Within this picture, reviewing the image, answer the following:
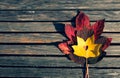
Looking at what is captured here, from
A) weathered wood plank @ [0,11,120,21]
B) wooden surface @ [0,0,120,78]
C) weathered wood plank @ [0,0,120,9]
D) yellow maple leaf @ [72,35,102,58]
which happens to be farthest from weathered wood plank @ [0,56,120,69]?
weathered wood plank @ [0,0,120,9]

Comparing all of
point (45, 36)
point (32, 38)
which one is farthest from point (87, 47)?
point (32, 38)

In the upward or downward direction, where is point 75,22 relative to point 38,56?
upward

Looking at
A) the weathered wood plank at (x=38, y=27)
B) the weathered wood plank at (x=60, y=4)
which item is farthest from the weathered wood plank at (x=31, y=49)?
the weathered wood plank at (x=60, y=4)

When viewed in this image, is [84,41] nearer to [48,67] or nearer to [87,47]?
[87,47]

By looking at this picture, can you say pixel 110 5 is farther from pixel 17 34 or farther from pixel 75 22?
pixel 17 34

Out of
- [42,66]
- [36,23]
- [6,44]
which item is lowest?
[42,66]

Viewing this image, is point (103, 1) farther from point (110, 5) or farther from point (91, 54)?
point (91, 54)

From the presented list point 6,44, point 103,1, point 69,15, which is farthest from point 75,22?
point 6,44
